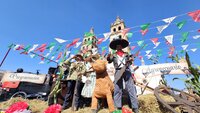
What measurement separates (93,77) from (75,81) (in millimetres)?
598

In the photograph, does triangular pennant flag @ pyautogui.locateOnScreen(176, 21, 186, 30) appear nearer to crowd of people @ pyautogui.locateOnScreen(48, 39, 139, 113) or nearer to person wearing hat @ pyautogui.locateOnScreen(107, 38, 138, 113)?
crowd of people @ pyautogui.locateOnScreen(48, 39, 139, 113)

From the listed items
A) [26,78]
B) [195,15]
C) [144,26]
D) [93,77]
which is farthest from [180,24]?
[26,78]

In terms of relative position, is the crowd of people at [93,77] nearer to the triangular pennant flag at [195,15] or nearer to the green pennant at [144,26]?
the green pennant at [144,26]

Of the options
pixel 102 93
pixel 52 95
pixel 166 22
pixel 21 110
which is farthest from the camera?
pixel 166 22

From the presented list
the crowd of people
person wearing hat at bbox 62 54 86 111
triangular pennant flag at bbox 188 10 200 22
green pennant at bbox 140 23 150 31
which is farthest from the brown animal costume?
triangular pennant flag at bbox 188 10 200 22

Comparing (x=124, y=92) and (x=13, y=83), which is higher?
(x=13, y=83)

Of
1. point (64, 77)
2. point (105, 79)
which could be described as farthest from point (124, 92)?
point (64, 77)

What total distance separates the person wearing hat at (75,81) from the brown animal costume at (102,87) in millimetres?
886

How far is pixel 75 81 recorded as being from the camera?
4.86 m

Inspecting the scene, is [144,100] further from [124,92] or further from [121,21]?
[121,21]

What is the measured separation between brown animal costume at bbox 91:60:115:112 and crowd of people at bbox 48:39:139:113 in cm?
16

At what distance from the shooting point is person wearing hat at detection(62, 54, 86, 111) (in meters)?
4.54

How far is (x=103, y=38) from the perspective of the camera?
7844mm

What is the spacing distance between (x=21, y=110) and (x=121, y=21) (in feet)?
160
